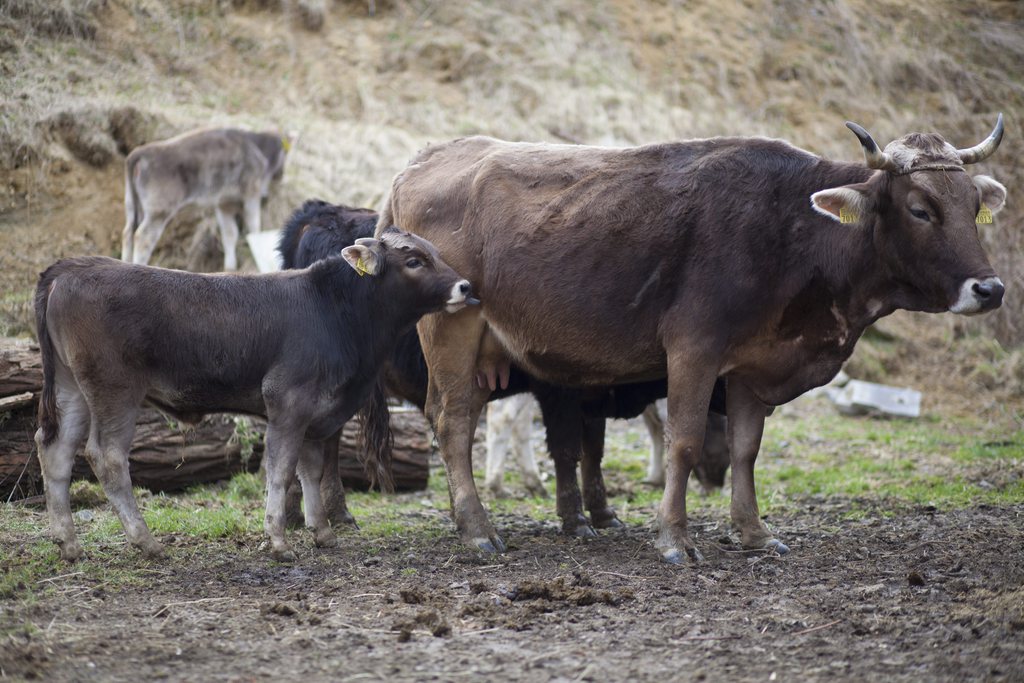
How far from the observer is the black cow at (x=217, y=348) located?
708 centimetres

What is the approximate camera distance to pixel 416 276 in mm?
7844

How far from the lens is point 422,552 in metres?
7.91

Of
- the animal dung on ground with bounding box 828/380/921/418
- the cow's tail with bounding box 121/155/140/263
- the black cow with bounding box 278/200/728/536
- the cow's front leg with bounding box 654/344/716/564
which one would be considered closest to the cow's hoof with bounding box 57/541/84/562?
the black cow with bounding box 278/200/728/536

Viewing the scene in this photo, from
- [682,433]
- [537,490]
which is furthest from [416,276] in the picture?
[537,490]

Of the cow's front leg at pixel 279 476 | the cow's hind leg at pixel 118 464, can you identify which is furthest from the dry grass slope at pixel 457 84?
the cow's front leg at pixel 279 476

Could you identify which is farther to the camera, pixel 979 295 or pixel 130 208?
pixel 130 208

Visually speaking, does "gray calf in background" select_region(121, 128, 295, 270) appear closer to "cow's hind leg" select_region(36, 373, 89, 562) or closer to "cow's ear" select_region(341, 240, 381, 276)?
"cow's hind leg" select_region(36, 373, 89, 562)

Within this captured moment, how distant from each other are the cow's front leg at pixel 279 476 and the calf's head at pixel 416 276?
4.01ft

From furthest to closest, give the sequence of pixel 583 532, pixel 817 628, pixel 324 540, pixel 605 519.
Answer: pixel 605 519
pixel 583 532
pixel 324 540
pixel 817 628

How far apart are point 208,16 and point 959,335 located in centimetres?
1470

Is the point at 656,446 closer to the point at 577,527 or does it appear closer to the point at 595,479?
the point at 595,479

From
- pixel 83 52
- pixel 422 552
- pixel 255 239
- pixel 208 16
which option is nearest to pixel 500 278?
pixel 422 552

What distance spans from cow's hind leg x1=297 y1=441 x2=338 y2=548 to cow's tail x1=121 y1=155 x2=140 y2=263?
7564mm

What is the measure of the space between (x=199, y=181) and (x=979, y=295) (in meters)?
11.1
